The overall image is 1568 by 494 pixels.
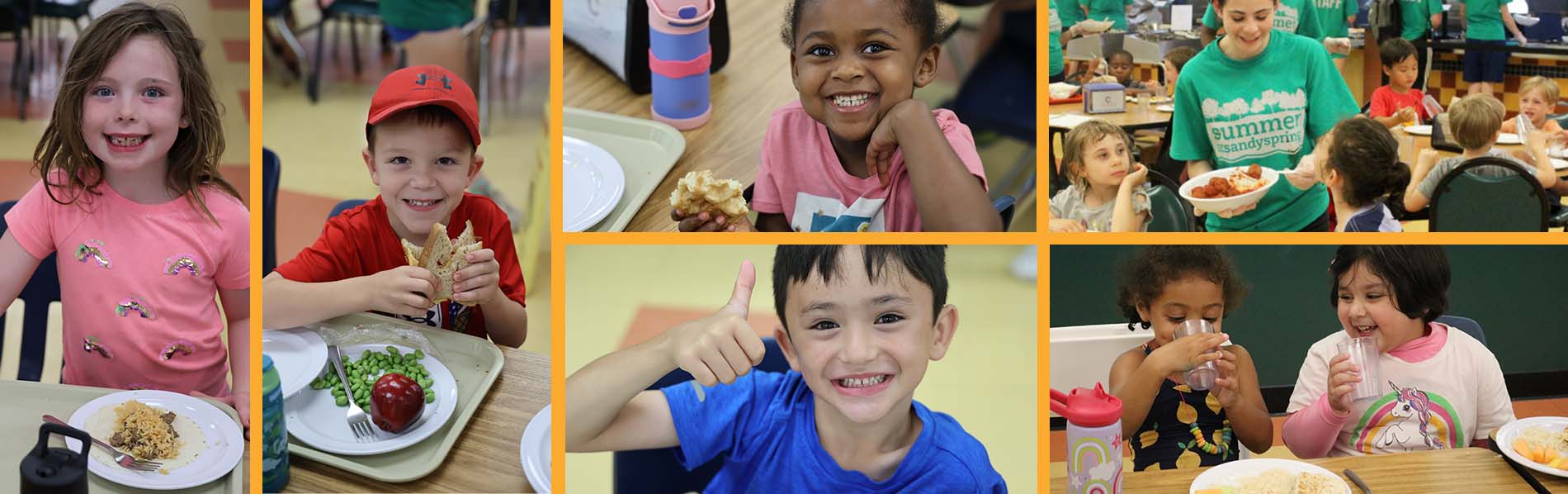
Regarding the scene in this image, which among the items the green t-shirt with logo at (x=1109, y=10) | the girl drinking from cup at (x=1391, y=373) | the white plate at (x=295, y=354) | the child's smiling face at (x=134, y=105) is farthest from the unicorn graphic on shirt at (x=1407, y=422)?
the child's smiling face at (x=134, y=105)

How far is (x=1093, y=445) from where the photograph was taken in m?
1.57

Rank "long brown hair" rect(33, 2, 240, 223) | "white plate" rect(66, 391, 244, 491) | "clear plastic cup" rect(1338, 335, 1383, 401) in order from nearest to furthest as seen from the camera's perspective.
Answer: "white plate" rect(66, 391, 244, 491) < "long brown hair" rect(33, 2, 240, 223) < "clear plastic cup" rect(1338, 335, 1383, 401)

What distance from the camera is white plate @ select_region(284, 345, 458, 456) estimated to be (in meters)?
1.37

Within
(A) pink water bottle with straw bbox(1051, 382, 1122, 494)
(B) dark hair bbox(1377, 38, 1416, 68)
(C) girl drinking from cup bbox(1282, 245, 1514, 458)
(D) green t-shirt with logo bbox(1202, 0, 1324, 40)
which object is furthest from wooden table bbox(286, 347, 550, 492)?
(B) dark hair bbox(1377, 38, 1416, 68)

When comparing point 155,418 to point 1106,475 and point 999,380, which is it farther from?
point 1106,475

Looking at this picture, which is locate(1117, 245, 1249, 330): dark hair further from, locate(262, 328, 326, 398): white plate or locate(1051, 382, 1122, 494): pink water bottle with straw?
locate(262, 328, 326, 398): white plate

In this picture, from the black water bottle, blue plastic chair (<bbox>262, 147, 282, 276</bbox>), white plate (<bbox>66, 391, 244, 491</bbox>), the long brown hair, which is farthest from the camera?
blue plastic chair (<bbox>262, 147, 282, 276</bbox>)

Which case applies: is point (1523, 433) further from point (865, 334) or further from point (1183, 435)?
point (865, 334)

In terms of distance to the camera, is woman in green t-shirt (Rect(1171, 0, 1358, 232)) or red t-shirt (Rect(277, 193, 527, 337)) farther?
woman in green t-shirt (Rect(1171, 0, 1358, 232))

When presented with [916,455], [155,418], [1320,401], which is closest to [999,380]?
[916,455]

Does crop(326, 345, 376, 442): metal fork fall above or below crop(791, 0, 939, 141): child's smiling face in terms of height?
below

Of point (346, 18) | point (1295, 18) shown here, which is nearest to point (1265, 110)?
point (1295, 18)

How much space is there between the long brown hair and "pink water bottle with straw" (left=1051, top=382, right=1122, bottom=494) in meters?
1.15

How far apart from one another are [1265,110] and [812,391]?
26.8 inches
